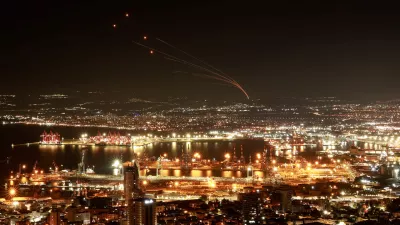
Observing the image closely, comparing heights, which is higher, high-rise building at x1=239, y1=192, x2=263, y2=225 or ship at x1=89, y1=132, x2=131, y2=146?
ship at x1=89, y1=132, x2=131, y2=146

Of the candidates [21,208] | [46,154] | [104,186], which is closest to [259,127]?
[46,154]

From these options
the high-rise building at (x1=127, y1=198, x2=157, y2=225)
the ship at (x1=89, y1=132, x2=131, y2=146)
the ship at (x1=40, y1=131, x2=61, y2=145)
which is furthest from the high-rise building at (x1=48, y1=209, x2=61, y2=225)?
the ship at (x1=40, y1=131, x2=61, y2=145)

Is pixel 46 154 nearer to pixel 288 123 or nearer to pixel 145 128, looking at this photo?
pixel 145 128

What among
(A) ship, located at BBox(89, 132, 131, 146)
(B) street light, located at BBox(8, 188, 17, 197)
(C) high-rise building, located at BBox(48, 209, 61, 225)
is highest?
(A) ship, located at BBox(89, 132, 131, 146)

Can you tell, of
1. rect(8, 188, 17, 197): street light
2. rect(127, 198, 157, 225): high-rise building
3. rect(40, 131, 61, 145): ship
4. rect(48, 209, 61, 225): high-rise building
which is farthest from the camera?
rect(40, 131, 61, 145): ship

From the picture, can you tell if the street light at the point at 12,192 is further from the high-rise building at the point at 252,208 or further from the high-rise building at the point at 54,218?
the high-rise building at the point at 252,208

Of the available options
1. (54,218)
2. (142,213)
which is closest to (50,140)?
(54,218)

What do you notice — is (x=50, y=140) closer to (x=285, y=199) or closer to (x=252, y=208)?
(x=285, y=199)

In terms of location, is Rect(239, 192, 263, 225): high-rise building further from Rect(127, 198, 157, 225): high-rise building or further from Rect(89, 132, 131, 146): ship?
Rect(89, 132, 131, 146): ship
